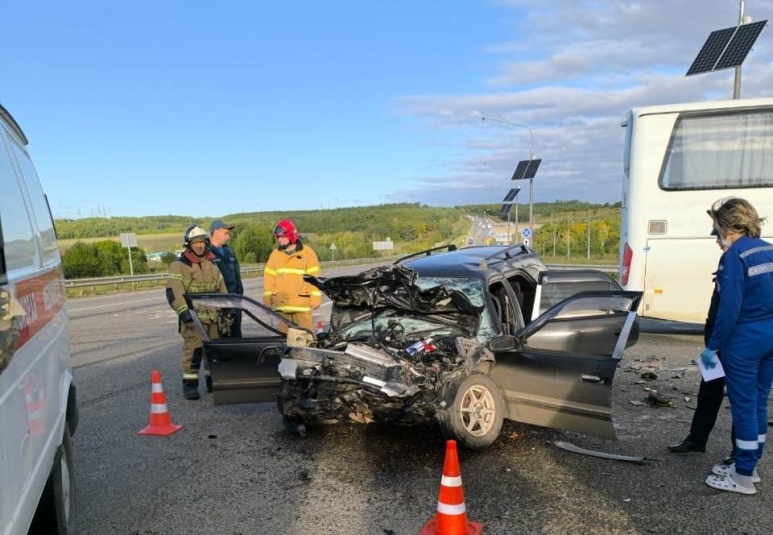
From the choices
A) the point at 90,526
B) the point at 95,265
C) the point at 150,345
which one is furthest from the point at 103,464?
the point at 95,265

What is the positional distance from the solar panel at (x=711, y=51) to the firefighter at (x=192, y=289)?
32.2ft

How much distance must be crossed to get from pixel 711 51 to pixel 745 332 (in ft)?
31.6

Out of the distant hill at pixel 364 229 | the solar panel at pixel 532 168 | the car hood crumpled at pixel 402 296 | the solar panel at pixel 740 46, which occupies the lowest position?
the distant hill at pixel 364 229

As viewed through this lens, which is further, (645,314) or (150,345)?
(150,345)

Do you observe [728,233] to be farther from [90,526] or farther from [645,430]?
[90,526]

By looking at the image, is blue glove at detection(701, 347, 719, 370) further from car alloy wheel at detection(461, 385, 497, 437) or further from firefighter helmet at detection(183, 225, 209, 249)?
firefighter helmet at detection(183, 225, 209, 249)

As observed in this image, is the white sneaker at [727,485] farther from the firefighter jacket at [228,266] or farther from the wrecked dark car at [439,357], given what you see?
the firefighter jacket at [228,266]

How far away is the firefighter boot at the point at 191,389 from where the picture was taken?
6535 millimetres

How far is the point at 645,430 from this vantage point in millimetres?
5238

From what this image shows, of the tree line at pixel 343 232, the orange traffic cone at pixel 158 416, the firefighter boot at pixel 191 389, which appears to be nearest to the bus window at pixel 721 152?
the firefighter boot at pixel 191 389

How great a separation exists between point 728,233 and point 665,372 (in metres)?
4.01

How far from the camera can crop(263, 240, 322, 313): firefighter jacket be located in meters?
6.53

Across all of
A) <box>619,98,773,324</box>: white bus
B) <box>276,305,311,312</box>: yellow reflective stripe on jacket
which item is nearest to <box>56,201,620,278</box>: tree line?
<box>276,305,311,312</box>: yellow reflective stripe on jacket

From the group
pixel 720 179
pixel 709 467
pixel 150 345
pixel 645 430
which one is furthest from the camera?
Answer: pixel 150 345
